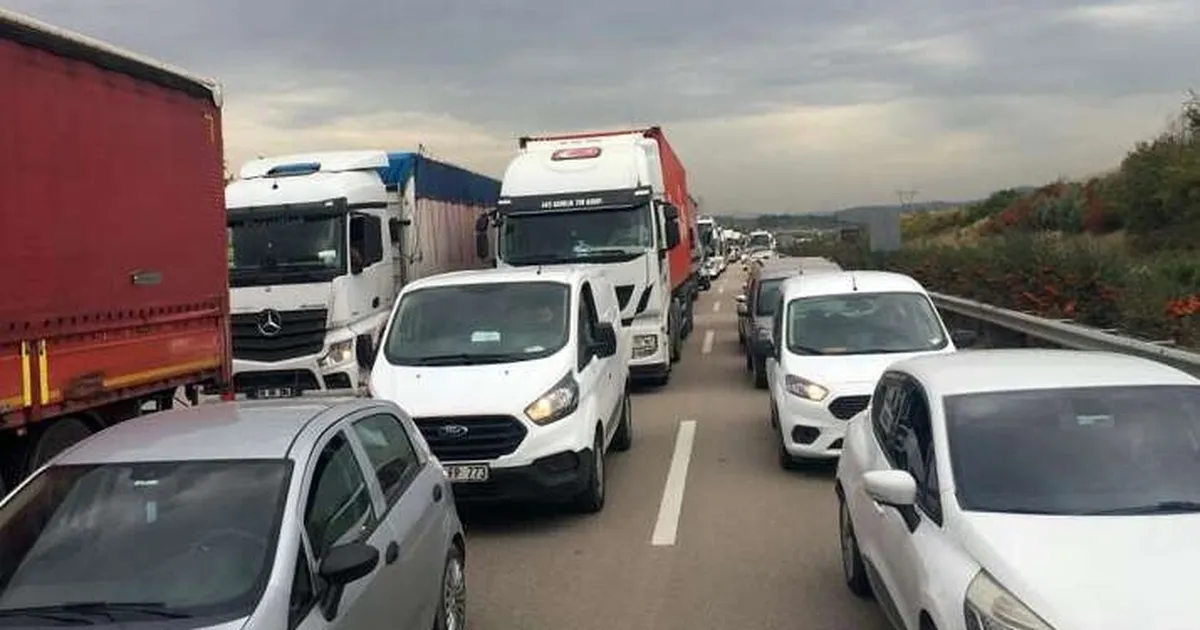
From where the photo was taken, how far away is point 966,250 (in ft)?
82.9

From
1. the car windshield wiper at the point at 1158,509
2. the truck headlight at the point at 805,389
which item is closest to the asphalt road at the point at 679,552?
the truck headlight at the point at 805,389

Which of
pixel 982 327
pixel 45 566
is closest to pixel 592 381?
Result: pixel 45 566

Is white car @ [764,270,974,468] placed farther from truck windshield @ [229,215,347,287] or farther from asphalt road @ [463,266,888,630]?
truck windshield @ [229,215,347,287]

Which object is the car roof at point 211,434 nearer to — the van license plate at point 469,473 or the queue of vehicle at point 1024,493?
the queue of vehicle at point 1024,493

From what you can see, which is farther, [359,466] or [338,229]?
[338,229]

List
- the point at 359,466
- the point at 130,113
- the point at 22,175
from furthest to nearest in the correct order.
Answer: the point at 130,113, the point at 22,175, the point at 359,466

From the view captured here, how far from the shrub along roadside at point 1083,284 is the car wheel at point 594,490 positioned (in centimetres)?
645

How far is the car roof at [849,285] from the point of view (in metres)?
11.9

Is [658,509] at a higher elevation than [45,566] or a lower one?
lower

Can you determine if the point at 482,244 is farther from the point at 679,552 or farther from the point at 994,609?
the point at 994,609

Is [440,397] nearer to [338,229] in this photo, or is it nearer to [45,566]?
[45,566]

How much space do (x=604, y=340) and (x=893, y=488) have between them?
582 centimetres

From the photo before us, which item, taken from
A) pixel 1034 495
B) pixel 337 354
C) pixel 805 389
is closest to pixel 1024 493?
pixel 1034 495

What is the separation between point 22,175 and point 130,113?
151 cm
